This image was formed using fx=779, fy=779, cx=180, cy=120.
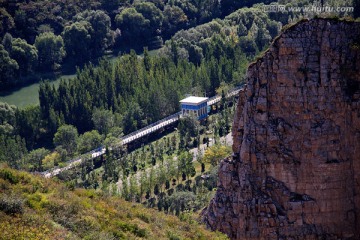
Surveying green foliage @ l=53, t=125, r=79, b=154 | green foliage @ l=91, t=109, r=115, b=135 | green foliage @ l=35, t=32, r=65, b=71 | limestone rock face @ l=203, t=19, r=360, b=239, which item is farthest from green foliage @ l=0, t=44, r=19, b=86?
limestone rock face @ l=203, t=19, r=360, b=239

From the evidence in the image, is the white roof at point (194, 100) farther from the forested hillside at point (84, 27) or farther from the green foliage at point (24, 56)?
the green foliage at point (24, 56)

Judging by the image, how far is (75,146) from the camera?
93.1m

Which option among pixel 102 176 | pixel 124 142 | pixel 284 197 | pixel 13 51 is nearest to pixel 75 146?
pixel 124 142

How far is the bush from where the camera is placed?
32.0 metres

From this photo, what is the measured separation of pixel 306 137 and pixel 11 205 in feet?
53.1

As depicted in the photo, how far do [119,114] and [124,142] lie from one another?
686 centimetres

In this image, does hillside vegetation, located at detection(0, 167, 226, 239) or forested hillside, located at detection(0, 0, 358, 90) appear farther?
forested hillside, located at detection(0, 0, 358, 90)

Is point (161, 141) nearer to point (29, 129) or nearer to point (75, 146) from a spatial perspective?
point (75, 146)

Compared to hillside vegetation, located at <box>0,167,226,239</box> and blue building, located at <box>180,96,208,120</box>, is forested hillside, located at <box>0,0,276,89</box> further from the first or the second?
hillside vegetation, located at <box>0,167,226,239</box>

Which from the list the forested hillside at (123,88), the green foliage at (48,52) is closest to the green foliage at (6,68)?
the forested hillside at (123,88)

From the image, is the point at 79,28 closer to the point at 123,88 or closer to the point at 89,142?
the point at 123,88

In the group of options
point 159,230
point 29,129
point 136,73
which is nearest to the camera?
point 159,230

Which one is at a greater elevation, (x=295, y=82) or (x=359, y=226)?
(x=295, y=82)

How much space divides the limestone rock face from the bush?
542 inches
